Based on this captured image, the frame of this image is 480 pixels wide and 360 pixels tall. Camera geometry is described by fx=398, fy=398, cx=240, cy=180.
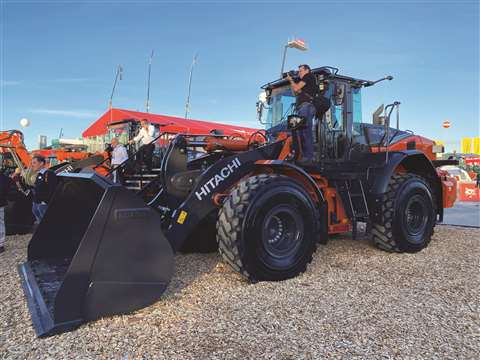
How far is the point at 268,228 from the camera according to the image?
431 cm

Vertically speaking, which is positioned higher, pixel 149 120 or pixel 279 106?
pixel 149 120

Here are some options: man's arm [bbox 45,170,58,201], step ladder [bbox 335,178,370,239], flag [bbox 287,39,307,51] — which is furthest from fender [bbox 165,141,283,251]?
flag [bbox 287,39,307,51]

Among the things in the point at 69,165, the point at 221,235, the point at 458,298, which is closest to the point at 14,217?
the point at 69,165

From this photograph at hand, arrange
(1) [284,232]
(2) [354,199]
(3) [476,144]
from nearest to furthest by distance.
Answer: (1) [284,232]
(2) [354,199]
(3) [476,144]

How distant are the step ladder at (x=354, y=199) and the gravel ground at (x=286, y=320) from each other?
2.75 ft

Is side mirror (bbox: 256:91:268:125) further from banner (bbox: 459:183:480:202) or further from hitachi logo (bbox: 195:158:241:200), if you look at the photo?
banner (bbox: 459:183:480:202)

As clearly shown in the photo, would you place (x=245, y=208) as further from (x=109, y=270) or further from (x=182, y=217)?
(x=109, y=270)

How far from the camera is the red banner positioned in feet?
46.5

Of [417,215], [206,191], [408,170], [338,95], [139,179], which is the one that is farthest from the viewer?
[408,170]

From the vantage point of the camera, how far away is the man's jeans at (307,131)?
5250 millimetres

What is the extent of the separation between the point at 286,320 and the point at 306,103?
9.91ft

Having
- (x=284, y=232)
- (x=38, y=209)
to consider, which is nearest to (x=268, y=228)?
(x=284, y=232)

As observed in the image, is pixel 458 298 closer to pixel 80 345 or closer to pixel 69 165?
pixel 80 345

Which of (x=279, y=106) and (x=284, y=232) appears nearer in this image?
(x=284, y=232)
